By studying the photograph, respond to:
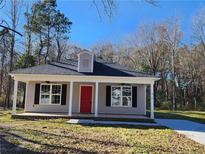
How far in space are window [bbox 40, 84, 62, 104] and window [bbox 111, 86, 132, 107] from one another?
154 inches

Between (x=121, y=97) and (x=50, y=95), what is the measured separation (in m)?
5.17

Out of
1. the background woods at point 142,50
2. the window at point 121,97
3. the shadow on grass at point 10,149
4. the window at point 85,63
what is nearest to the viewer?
the shadow on grass at point 10,149

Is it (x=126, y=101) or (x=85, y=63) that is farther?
(x=126, y=101)

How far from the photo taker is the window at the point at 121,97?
1978cm

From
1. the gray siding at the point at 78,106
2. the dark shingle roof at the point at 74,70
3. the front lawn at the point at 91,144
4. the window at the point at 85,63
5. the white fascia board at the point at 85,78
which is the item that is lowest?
the front lawn at the point at 91,144

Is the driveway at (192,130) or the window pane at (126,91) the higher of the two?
the window pane at (126,91)

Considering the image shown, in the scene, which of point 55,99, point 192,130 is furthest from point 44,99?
point 192,130

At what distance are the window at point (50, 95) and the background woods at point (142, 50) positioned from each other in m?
9.72

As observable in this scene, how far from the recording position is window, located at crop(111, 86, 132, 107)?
19781 mm

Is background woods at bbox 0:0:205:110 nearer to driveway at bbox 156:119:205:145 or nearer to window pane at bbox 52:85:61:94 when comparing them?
window pane at bbox 52:85:61:94

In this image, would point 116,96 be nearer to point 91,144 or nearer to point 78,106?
point 78,106

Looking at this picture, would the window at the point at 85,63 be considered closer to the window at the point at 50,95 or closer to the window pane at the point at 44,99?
the window at the point at 50,95

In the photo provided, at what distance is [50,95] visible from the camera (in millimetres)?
19688

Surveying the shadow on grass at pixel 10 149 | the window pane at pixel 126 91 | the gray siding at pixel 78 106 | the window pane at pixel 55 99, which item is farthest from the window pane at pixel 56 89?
the shadow on grass at pixel 10 149
